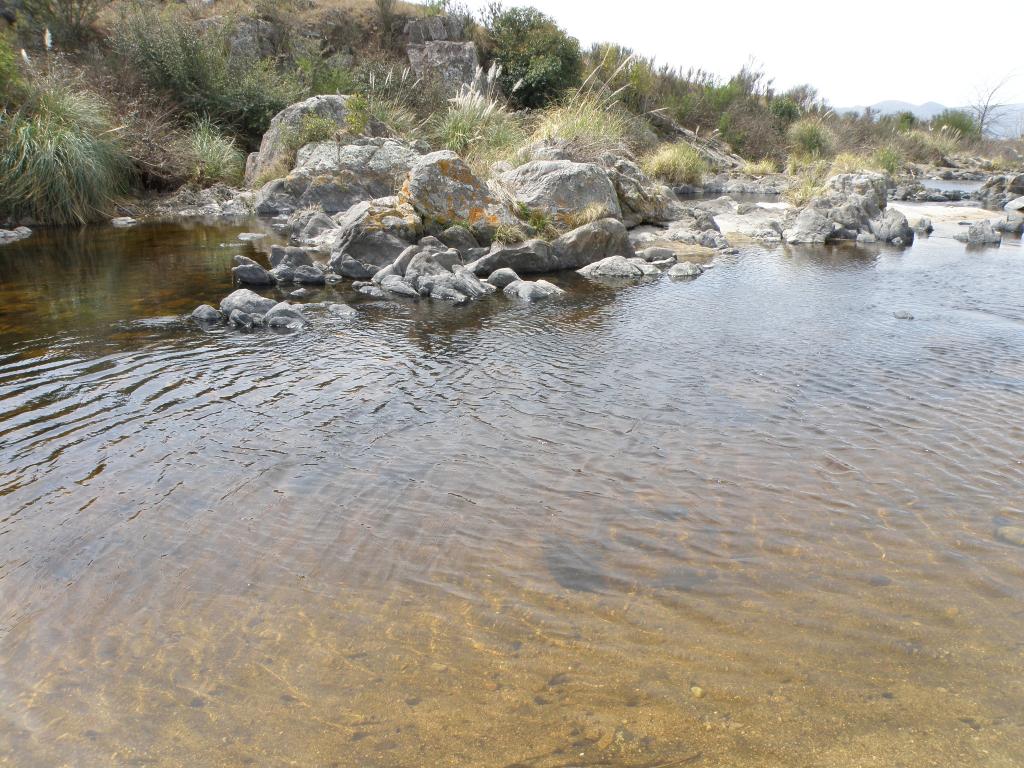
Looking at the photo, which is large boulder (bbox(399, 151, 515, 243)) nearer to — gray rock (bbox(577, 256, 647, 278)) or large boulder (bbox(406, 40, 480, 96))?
gray rock (bbox(577, 256, 647, 278))

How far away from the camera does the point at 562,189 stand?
39.7 ft

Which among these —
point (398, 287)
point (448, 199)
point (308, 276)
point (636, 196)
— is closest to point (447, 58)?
point (636, 196)

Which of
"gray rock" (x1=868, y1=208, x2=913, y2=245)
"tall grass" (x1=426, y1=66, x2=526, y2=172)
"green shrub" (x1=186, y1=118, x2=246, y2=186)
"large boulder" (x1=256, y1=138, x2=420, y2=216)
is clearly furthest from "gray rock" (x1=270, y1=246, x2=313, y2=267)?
"gray rock" (x1=868, y1=208, x2=913, y2=245)

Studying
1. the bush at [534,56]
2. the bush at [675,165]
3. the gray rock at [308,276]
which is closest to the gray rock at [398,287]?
the gray rock at [308,276]

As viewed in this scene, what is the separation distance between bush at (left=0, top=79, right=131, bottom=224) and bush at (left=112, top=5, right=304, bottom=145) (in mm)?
5404

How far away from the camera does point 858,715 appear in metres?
2.43

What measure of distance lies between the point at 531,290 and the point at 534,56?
71.8ft

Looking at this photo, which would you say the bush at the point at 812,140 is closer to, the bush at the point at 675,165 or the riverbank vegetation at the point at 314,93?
the riverbank vegetation at the point at 314,93

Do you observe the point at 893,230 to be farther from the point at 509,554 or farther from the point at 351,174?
the point at 509,554

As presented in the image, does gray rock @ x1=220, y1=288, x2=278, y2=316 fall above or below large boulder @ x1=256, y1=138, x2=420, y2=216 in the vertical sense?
below

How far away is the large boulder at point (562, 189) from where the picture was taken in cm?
1203

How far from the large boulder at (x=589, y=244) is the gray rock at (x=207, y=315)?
5474 mm

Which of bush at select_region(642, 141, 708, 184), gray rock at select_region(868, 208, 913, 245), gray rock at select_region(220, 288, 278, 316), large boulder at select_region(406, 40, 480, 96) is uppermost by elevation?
large boulder at select_region(406, 40, 480, 96)

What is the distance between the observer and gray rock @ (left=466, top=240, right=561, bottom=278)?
10.5 meters
